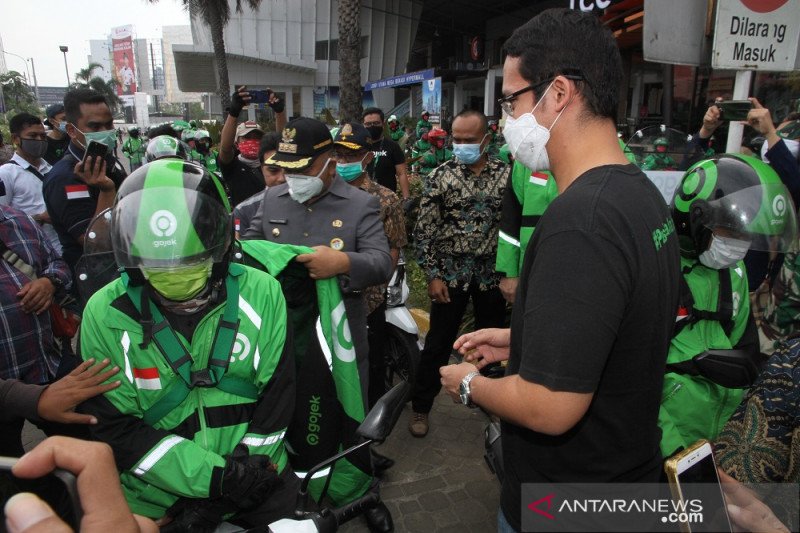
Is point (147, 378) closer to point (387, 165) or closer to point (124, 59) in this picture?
point (387, 165)

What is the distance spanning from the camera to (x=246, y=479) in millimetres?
1733

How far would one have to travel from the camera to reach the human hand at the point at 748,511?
1.14 metres

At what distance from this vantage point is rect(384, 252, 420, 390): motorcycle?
4289 mm

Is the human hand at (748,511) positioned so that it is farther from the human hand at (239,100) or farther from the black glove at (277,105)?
the black glove at (277,105)

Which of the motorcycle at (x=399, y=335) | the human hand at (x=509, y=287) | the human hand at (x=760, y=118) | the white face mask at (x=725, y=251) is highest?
the human hand at (x=760, y=118)

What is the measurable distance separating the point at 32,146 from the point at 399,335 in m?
4.85

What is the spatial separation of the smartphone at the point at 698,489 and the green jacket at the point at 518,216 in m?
2.06

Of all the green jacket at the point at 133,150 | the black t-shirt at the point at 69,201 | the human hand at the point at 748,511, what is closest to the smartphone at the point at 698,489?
the human hand at the point at 748,511

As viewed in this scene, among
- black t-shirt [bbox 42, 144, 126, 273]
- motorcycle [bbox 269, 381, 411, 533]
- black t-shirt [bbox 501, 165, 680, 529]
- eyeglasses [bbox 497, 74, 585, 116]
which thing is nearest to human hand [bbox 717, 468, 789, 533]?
black t-shirt [bbox 501, 165, 680, 529]

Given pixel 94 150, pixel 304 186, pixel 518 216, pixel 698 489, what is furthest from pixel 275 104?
pixel 698 489

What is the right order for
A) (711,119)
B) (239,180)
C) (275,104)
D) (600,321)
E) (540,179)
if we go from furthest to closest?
(239,180)
(275,104)
(711,119)
(540,179)
(600,321)

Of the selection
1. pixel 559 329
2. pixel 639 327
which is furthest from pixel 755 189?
pixel 559 329

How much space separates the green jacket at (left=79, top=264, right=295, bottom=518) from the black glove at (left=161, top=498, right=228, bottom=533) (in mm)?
46

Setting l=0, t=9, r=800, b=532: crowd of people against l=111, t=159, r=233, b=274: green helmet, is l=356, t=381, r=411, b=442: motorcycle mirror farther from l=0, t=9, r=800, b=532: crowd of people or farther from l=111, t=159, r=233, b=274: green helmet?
l=111, t=159, r=233, b=274: green helmet
